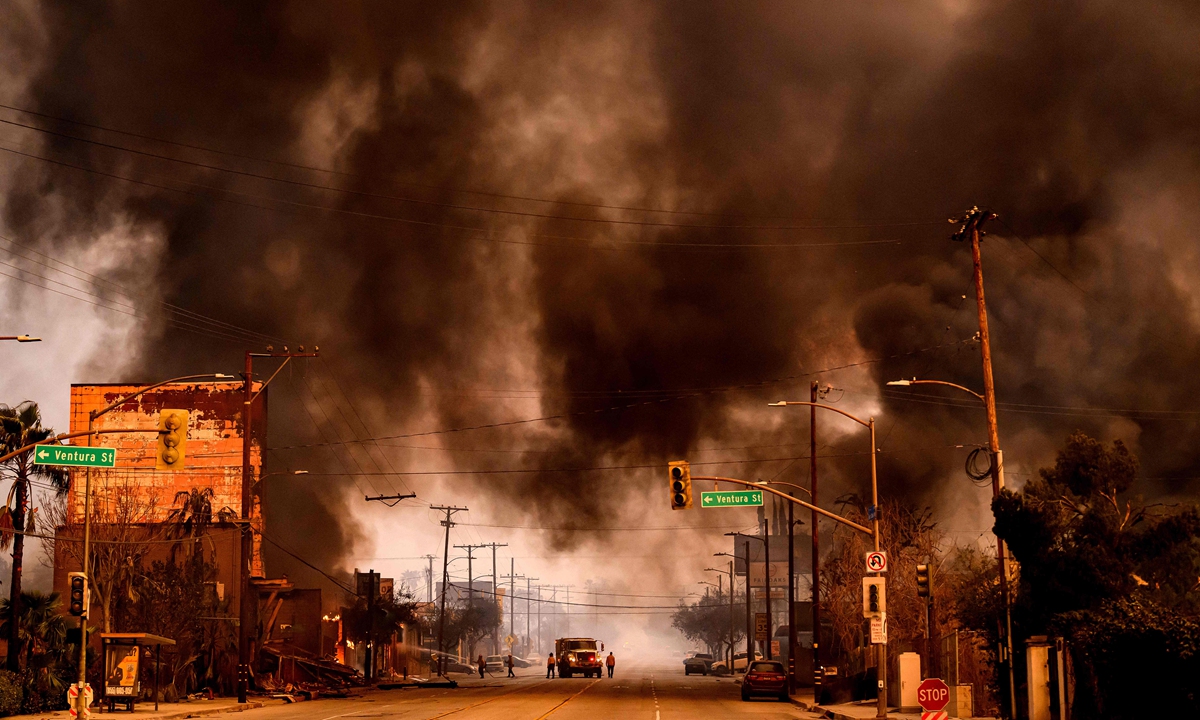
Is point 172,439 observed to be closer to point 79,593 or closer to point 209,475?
point 79,593

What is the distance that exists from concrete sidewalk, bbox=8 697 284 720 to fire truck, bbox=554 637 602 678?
32.3 m

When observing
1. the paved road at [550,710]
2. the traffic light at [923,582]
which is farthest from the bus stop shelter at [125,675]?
the traffic light at [923,582]

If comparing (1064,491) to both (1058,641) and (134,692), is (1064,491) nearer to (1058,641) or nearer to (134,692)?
(1058,641)

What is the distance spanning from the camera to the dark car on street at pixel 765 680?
4547 cm

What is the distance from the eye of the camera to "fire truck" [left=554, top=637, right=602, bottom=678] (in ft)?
243

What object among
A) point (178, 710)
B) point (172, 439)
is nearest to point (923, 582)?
point (172, 439)

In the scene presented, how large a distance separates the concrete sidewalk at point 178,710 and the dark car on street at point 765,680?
1803cm

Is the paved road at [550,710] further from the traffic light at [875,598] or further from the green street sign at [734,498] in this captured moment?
the green street sign at [734,498]

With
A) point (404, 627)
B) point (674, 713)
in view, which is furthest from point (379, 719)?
point (404, 627)

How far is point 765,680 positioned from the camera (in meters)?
45.6

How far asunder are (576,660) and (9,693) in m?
47.3

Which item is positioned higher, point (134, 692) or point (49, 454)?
point (49, 454)

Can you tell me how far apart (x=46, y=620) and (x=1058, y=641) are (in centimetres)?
2902

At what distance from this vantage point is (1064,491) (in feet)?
99.8
